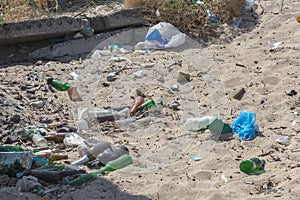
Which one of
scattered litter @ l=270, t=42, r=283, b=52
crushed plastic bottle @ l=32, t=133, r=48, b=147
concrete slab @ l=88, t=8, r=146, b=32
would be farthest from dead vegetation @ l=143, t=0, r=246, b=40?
crushed plastic bottle @ l=32, t=133, r=48, b=147

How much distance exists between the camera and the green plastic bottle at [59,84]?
5223 mm

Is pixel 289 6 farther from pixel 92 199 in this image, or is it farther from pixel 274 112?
pixel 92 199

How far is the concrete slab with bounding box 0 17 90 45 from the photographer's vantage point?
19.2 feet

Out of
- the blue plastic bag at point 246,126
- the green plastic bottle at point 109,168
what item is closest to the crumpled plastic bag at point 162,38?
the blue plastic bag at point 246,126

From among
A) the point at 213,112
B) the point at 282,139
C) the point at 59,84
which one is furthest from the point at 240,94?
the point at 59,84

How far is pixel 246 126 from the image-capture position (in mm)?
4168

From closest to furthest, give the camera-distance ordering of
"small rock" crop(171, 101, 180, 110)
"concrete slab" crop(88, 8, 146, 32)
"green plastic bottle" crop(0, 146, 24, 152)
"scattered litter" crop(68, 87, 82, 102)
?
"green plastic bottle" crop(0, 146, 24, 152), "small rock" crop(171, 101, 180, 110), "scattered litter" crop(68, 87, 82, 102), "concrete slab" crop(88, 8, 146, 32)

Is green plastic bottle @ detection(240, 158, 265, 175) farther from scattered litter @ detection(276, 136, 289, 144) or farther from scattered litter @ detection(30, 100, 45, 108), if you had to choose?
scattered litter @ detection(30, 100, 45, 108)

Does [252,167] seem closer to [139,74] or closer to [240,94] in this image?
[240,94]

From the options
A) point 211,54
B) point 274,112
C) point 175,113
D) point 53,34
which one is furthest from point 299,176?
point 53,34

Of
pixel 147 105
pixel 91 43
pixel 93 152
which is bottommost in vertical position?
pixel 91 43

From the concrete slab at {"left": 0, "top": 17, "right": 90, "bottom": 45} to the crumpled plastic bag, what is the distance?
0.61 metres

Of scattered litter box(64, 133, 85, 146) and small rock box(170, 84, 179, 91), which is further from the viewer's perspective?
small rock box(170, 84, 179, 91)

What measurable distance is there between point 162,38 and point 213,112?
5.37 ft
